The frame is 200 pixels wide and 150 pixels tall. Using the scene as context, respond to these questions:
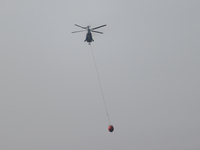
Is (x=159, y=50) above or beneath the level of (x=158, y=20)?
beneath

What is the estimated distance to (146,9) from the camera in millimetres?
6383

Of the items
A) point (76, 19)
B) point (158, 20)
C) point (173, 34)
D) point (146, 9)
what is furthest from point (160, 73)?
point (76, 19)

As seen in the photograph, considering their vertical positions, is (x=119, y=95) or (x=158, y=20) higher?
(x=158, y=20)

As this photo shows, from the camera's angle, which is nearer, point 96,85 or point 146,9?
point 146,9

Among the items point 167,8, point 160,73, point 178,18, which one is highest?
point 167,8

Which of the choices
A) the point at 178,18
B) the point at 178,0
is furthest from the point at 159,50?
the point at 178,0

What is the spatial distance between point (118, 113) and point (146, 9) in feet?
13.8

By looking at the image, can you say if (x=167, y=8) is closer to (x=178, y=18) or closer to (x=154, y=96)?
(x=178, y=18)

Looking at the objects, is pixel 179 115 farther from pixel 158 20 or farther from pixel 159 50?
pixel 158 20

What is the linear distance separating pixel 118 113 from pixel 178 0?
4766 millimetres

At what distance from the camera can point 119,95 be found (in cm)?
766

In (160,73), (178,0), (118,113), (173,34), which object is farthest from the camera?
(118,113)

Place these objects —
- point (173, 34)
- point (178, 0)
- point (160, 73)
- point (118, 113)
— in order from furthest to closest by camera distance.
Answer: point (118, 113) → point (160, 73) → point (173, 34) → point (178, 0)

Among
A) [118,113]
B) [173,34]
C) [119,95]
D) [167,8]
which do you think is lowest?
[118,113]
